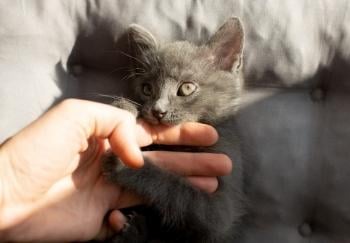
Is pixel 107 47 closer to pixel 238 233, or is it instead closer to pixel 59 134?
pixel 59 134

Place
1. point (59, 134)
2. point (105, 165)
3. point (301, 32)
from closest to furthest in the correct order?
point (59, 134), point (105, 165), point (301, 32)

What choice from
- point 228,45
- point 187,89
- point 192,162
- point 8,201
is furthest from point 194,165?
point 8,201

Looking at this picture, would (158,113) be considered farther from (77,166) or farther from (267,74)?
(267,74)

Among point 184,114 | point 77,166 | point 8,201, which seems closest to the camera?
point 8,201

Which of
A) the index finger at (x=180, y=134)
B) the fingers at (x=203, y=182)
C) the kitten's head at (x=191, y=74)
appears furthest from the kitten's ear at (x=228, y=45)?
the fingers at (x=203, y=182)

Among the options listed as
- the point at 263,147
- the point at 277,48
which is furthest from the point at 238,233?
the point at 277,48

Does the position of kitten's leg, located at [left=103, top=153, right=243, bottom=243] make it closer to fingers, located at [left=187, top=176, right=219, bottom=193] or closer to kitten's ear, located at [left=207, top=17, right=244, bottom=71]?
fingers, located at [left=187, top=176, right=219, bottom=193]
